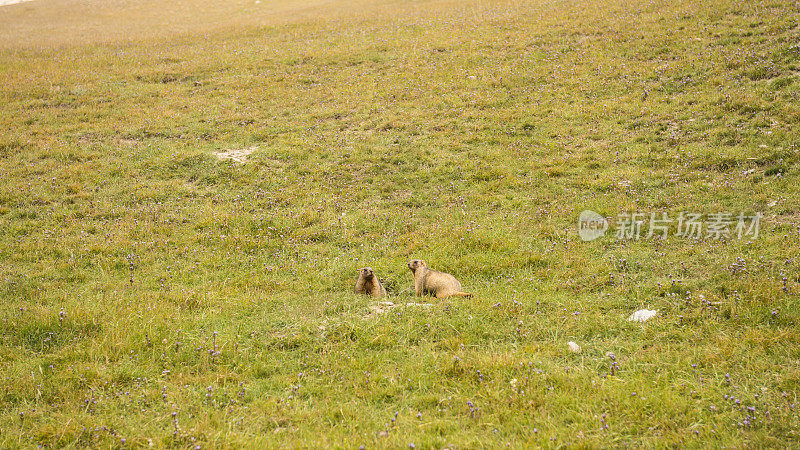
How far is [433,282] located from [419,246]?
197cm

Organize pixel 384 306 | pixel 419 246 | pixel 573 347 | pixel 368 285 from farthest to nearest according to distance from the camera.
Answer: pixel 419 246 < pixel 368 285 < pixel 384 306 < pixel 573 347

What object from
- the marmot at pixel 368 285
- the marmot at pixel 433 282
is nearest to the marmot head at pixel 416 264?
the marmot at pixel 433 282

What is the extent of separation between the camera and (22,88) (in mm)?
24656

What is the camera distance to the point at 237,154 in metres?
17.5

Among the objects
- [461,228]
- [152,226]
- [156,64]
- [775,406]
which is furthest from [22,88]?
[775,406]

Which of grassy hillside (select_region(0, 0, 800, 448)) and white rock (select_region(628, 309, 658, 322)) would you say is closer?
grassy hillside (select_region(0, 0, 800, 448))

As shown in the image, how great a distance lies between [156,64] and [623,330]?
96.8ft

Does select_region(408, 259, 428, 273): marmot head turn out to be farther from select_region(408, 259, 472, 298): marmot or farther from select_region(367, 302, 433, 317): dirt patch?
select_region(367, 302, 433, 317): dirt patch

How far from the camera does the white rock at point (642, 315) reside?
26.6 feet

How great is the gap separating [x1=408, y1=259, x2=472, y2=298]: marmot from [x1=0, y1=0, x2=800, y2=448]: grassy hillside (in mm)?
323

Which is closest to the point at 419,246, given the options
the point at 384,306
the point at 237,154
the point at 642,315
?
the point at 384,306

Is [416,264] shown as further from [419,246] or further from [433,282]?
[419,246]

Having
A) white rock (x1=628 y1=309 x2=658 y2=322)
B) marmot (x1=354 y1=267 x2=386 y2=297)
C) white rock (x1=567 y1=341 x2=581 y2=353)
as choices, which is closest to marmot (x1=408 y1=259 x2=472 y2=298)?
marmot (x1=354 y1=267 x2=386 y2=297)

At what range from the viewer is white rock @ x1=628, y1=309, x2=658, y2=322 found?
8.12 meters
